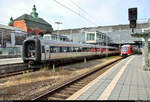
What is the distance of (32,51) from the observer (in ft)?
39.0

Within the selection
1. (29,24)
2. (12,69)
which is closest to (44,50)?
(12,69)

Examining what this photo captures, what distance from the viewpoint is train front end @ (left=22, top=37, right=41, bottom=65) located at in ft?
37.2

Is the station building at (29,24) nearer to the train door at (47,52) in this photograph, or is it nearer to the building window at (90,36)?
the building window at (90,36)

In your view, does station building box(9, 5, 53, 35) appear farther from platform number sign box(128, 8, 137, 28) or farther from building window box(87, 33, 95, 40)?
platform number sign box(128, 8, 137, 28)

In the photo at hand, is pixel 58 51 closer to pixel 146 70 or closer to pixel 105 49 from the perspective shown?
pixel 146 70

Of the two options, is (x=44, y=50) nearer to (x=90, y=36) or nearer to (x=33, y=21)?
(x=90, y=36)

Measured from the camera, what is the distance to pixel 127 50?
113 feet

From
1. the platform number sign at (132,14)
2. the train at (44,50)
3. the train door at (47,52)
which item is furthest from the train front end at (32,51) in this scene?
the platform number sign at (132,14)

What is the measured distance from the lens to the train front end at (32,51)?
11344 mm

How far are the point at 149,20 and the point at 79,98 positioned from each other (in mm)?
11503

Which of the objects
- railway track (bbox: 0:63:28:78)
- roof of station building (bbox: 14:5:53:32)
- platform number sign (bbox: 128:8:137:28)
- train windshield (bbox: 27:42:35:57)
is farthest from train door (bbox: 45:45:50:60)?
roof of station building (bbox: 14:5:53:32)

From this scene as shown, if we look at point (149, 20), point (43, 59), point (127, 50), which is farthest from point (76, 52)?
point (127, 50)

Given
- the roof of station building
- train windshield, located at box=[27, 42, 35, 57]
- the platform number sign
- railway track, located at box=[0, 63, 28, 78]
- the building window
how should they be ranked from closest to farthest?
the platform number sign
railway track, located at box=[0, 63, 28, 78]
train windshield, located at box=[27, 42, 35, 57]
the building window
the roof of station building

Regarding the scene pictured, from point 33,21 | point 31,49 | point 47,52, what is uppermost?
point 33,21
